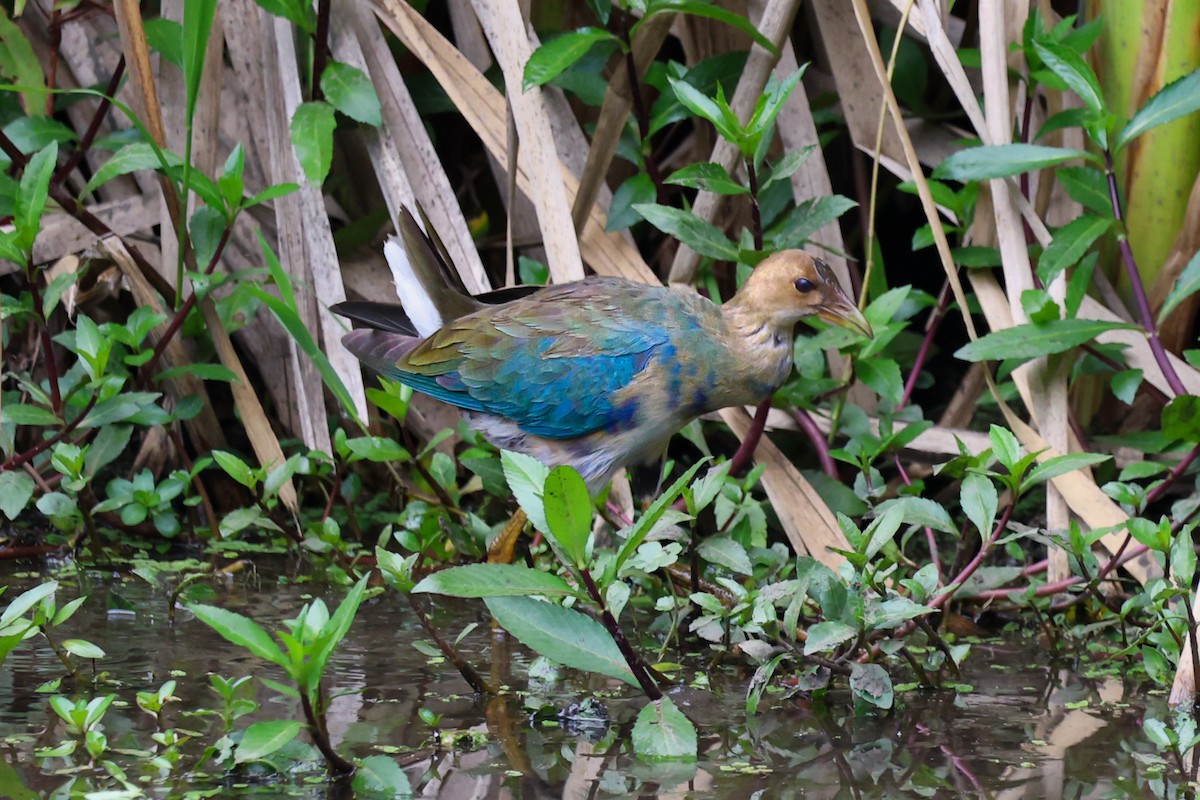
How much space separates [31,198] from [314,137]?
0.76 meters

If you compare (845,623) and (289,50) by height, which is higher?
(289,50)

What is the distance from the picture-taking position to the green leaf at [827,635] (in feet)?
8.11

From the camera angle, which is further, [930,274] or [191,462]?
[930,274]

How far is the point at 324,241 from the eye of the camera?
372cm

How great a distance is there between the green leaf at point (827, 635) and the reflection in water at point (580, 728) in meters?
0.17

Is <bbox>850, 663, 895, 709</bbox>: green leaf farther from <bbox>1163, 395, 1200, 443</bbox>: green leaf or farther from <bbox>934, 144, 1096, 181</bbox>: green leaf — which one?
<bbox>934, 144, 1096, 181</bbox>: green leaf

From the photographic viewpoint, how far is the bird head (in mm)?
3307

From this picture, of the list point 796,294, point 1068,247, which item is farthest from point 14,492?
point 1068,247

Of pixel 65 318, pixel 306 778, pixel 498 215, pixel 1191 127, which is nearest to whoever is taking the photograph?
pixel 306 778

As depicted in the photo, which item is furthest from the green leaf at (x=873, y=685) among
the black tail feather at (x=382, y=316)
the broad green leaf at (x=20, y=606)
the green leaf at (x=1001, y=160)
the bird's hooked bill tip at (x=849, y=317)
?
the black tail feather at (x=382, y=316)

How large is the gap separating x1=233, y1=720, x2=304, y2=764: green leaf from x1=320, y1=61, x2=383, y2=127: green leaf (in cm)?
209

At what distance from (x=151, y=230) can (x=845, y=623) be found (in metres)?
2.62

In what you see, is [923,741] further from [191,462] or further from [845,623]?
[191,462]

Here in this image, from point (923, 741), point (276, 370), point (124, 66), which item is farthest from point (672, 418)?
point (124, 66)
